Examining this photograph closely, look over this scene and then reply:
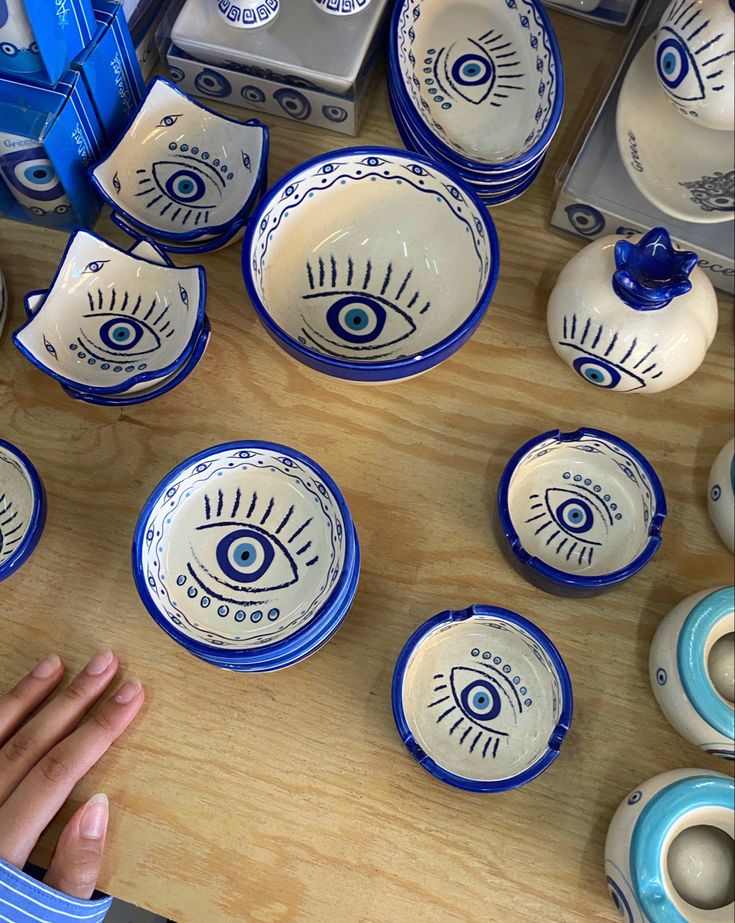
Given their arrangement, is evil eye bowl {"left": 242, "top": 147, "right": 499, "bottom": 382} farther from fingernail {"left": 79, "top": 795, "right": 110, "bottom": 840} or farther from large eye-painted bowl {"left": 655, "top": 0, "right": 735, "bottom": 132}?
fingernail {"left": 79, "top": 795, "right": 110, "bottom": 840}

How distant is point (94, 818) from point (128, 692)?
0.10 metres

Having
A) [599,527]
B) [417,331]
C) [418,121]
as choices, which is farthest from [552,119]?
[599,527]

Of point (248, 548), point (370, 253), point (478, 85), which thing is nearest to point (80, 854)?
point (248, 548)

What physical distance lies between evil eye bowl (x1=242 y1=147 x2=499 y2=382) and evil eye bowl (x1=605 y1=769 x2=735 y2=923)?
0.43m

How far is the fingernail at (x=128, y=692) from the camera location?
0.73 meters

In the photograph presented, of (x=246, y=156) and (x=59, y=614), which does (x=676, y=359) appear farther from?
(x=59, y=614)

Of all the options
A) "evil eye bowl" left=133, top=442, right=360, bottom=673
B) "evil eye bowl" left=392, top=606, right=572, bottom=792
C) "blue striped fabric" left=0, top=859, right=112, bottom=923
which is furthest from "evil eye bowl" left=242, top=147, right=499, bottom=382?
"blue striped fabric" left=0, top=859, right=112, bottom=923

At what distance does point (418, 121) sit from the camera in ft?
2.77

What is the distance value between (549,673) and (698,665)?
120mm

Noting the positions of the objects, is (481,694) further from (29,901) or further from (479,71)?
(479,71)

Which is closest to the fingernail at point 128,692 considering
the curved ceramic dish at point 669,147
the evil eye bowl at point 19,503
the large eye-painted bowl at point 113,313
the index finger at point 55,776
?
the index finger at point 55,776

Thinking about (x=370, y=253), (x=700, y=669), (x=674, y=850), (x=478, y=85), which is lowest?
(x=674, y=850)

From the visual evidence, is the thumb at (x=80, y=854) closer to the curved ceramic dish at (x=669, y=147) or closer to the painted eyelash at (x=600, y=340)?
the painted eyelash at (x=600, y=340)

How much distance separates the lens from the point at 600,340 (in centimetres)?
77
